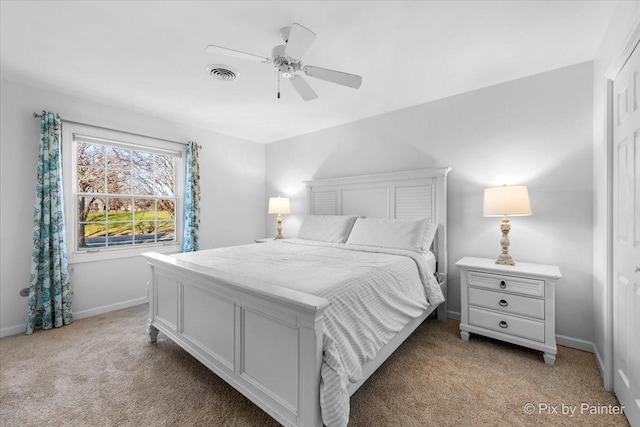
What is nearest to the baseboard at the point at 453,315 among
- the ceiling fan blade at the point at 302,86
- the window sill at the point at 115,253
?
the ceiling fan blade at the point at 302,86

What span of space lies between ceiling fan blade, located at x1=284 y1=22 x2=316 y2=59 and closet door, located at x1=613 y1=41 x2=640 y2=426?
5.66 ft

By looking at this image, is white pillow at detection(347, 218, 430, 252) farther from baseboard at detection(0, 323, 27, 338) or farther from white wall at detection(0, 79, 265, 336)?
baseboard at detection(0, 323, 27, 338)

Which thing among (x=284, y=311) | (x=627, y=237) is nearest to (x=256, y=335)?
(x=284, y=311)

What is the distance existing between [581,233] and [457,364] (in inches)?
61.8

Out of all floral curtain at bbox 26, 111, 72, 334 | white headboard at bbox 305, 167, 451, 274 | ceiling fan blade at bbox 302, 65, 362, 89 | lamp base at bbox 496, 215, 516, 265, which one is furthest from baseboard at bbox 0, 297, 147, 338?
lamp base at bbox 496, 215, 516, 265

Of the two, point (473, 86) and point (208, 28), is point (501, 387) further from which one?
point (208, 28)

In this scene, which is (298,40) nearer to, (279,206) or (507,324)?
(507,324)

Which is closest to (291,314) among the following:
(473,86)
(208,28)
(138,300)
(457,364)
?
(457,364)

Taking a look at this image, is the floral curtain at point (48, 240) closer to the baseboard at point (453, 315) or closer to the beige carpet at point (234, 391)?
the beige carpet at point (234, 391)

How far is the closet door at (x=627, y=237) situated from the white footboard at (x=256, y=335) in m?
1.65

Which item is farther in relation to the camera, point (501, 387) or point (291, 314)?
point (501, 387)

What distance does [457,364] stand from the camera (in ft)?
6.77

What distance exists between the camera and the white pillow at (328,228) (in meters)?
3.27

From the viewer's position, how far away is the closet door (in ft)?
4.59
